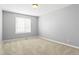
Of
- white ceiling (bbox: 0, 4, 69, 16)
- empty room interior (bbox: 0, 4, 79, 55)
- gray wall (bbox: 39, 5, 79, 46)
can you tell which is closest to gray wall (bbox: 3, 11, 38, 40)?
empty room interior (bbox: 0, 4, 79, 55)

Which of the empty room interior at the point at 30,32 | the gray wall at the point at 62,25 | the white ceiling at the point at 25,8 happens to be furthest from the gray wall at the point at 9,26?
the gray wall at the point at 62,25

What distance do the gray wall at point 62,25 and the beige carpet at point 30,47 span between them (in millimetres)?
274

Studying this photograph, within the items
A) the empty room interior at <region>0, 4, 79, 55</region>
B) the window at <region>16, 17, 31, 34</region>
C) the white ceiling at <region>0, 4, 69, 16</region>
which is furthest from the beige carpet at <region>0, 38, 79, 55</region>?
the white ceiling at <region>0, 4, 69, 16</region>

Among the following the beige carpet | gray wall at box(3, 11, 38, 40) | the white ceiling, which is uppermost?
the white ceiling

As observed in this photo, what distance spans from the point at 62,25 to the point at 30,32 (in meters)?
1.36

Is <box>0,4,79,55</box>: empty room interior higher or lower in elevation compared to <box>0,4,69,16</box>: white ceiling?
lower

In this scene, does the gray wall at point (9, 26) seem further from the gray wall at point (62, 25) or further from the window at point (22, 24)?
the gray wall at point (62, 25)

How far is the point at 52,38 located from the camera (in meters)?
2.59

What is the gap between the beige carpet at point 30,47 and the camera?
7.16 feet

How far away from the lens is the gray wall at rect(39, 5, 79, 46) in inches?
101

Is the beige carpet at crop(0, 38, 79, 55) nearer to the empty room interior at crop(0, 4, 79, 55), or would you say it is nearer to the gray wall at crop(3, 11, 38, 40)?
the empty room interior at crop(0, 4, 79, 55)

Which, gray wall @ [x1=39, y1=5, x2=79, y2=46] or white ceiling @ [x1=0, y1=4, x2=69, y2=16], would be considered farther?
gray wall @ [x1=39, y1=5, x2=79, y2=46]
